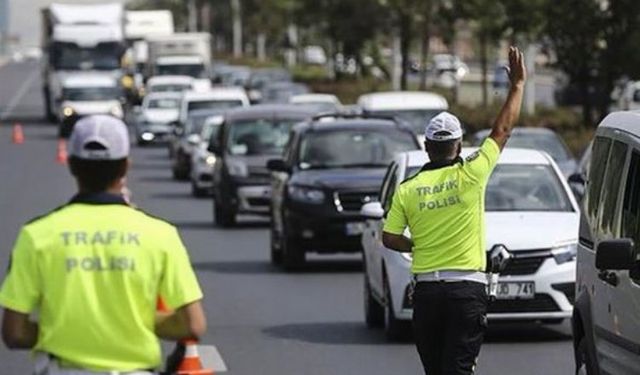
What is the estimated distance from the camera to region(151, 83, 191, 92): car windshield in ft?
214

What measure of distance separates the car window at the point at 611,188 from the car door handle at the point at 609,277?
0.22 meters

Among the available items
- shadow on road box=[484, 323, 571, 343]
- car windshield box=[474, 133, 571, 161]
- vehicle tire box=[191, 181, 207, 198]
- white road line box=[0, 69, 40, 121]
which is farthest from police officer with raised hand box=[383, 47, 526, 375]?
white road line box=[0, 69, 40, 121]

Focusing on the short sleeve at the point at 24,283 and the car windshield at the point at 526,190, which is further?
the car windshield at the point at 526,190

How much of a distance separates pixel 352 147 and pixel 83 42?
4502 centimetres

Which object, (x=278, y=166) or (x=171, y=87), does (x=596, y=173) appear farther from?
(x=171, y=87)

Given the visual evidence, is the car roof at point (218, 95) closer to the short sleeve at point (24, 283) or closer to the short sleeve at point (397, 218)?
the short sleeve at point (397, 218)

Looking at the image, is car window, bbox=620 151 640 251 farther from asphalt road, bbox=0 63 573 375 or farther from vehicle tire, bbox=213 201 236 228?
vehicle tire, bbox=213 201 236 228

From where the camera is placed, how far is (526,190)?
1705 cm

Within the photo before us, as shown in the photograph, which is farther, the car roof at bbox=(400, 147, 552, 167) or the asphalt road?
the car roof at bbox=(400, 147, 552, 167)

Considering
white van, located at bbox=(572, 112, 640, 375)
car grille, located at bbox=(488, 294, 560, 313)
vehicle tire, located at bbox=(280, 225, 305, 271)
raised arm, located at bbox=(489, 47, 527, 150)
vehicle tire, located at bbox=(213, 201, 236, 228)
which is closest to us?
white van, located at bbox=(572, 112, 640, 375)

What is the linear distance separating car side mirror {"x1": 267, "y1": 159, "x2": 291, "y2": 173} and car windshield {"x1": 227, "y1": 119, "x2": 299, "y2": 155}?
21.2 feet

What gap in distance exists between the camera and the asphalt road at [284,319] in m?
15.0

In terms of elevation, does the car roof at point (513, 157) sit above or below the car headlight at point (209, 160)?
above

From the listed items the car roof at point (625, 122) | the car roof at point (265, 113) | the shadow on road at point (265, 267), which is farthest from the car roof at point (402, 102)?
the car roof at point (625, 122)
